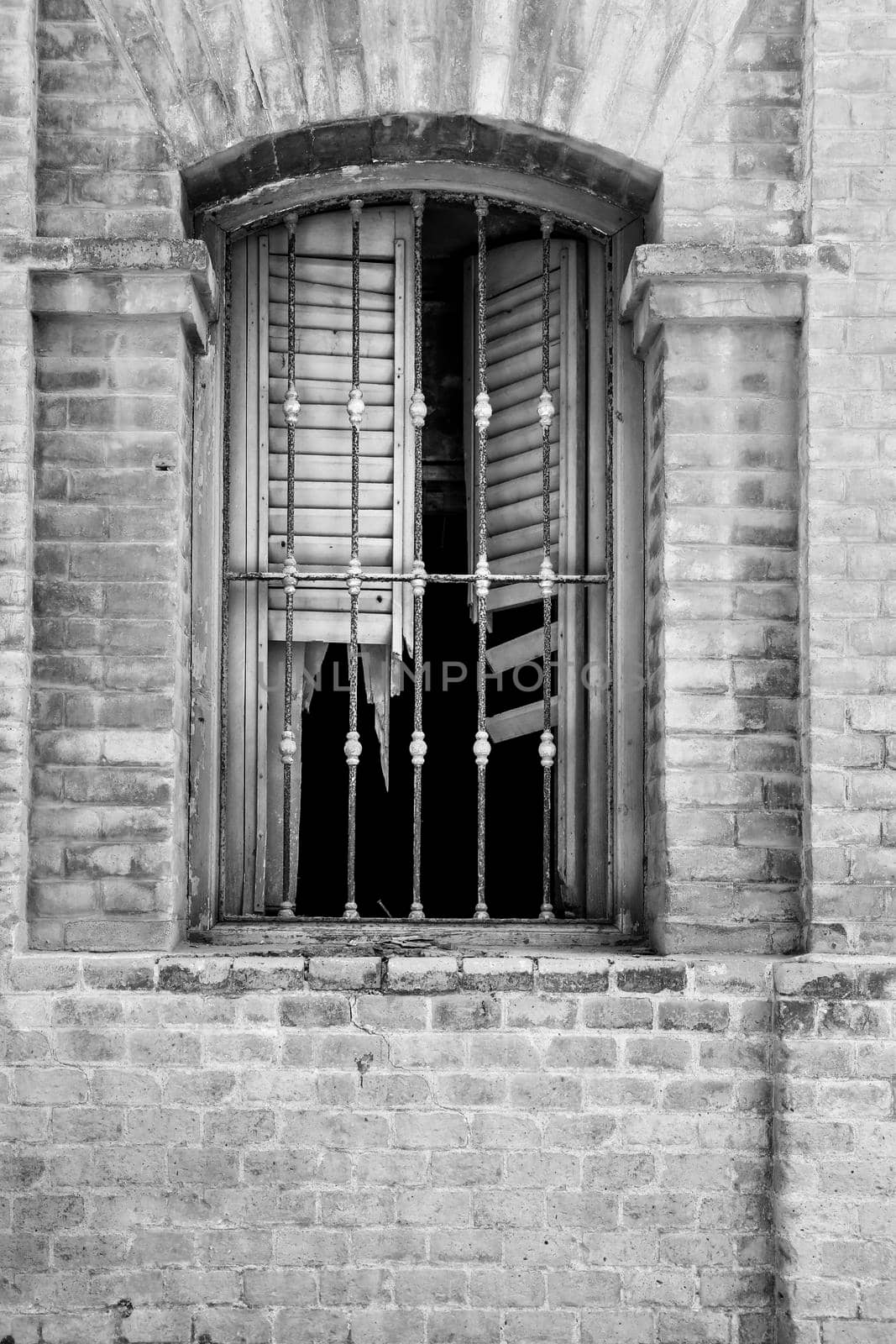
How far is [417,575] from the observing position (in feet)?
12.8

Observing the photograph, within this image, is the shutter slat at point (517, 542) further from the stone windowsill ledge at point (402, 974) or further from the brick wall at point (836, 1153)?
the brick wall at point (836, 1153)

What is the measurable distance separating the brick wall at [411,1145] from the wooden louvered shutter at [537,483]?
68 centimetres

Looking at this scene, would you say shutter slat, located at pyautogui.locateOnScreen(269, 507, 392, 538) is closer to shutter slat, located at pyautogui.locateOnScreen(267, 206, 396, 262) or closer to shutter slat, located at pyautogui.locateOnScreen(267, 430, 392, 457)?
shutter slat, located at pyautogui.locateOnScreen(267, 430, 392, 457)

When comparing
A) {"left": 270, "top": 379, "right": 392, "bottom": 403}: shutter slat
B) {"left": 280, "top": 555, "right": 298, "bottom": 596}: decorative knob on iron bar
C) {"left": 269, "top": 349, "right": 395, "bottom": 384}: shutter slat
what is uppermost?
{"left": 269, "top": 349, "right": 395, "bottom": 384}: shutter slat

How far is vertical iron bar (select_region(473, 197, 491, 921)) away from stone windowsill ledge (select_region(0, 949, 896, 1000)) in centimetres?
40

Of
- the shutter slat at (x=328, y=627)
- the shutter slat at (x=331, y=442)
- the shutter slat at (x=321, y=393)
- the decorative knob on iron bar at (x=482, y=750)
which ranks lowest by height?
the decorative knob on iron bar at (x=482, y=750)

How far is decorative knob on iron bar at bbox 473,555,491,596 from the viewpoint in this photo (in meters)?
3.89

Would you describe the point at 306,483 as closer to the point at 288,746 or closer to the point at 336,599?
the point at 336,599

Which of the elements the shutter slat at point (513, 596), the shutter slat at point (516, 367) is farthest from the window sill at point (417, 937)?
the shutter slat at point (516, 367)

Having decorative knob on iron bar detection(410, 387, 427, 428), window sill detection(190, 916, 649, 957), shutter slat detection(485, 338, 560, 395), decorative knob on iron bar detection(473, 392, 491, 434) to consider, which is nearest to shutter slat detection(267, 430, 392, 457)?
decorative knob on iron bar detection(410, 387, 427, 428)

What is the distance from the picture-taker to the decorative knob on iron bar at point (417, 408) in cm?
395

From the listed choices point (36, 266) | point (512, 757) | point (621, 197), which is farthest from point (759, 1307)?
point (36, 266)

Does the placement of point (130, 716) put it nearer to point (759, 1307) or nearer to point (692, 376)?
point (692, 376)

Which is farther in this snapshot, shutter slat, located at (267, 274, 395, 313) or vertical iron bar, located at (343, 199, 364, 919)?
shutter slat, located at (267, 274, 395, 313)
